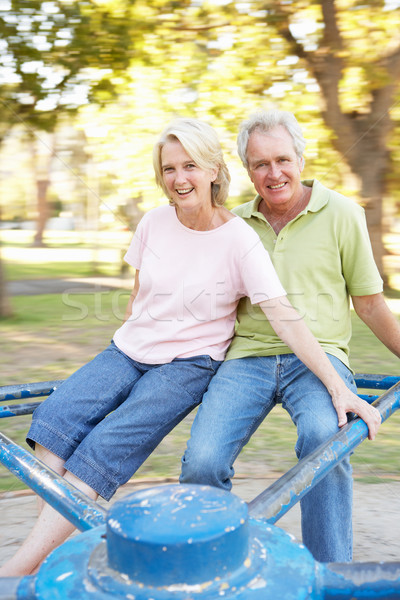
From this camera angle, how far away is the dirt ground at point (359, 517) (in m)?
2.61

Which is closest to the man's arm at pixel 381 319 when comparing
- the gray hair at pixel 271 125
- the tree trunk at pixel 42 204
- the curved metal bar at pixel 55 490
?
the gray hair at pixel 271 125

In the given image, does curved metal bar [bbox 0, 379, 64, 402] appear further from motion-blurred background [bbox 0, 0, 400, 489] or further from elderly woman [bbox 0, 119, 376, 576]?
motion-blurred background [bbox 0, 0, 400, 489]

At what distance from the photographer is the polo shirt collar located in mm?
2400

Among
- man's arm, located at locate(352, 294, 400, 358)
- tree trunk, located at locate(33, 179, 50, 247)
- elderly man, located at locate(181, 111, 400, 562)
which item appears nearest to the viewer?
elderly man, located at locate(181, 111, 400, 562)

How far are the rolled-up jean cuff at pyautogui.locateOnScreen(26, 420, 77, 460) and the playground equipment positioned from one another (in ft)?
3.29

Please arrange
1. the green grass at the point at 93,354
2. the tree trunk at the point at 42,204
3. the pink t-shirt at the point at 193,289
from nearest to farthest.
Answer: the pink t-shirt at the point at 193,289
the green grass at the point at 93,354
the tree trunk at the point at 42,204

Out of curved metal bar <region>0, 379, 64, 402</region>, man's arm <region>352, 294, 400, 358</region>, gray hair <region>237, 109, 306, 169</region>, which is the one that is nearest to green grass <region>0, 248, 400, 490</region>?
curved metal bar <region>0, 379, 64, 402</region>

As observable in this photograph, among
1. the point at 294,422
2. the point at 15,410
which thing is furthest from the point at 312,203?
the point at 15,410

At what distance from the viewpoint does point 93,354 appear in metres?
7.22

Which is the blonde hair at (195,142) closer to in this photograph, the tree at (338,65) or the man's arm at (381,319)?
the man's arm at (381,319)

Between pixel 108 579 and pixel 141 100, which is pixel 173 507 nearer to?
pixel 108 579

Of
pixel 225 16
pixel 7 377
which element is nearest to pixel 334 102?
pixel 225 16

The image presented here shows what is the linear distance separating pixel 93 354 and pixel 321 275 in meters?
5.14

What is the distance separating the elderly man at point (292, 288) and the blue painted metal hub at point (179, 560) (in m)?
1.09
